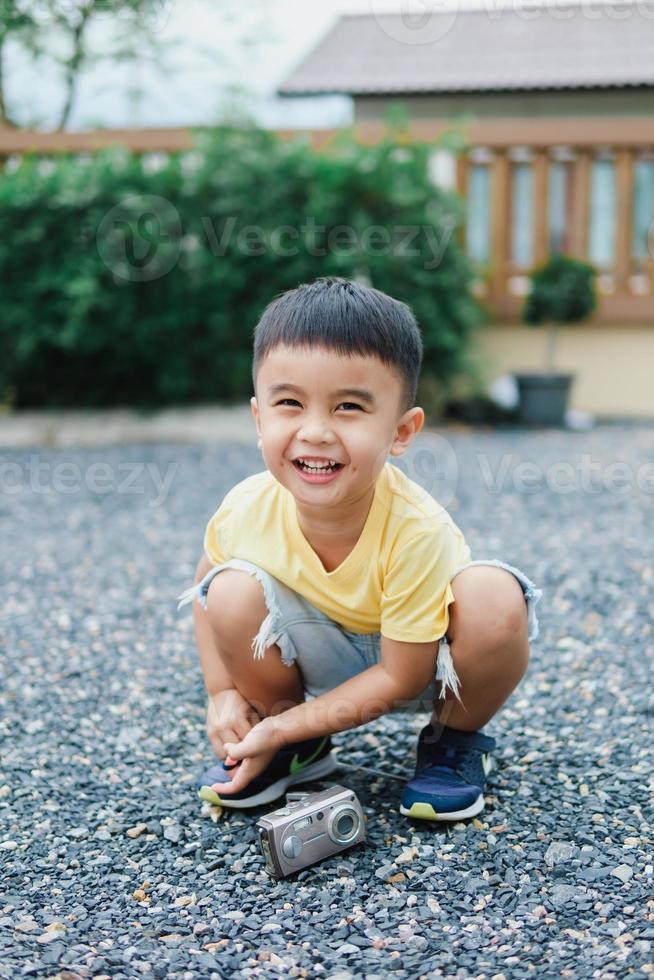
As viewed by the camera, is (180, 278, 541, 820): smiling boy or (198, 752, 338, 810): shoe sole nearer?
(180, 278, 541, 820): smiling boy

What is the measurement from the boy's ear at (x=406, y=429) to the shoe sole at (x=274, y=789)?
22.7 inches

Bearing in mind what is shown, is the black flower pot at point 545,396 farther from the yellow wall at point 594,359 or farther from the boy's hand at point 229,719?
the boy's hand at point 229,719

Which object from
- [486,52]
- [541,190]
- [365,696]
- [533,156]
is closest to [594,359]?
[541,190]

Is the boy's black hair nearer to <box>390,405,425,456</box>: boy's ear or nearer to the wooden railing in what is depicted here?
<box>390,405,425,456</box>: boy's ear

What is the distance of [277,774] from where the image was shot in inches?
67.4

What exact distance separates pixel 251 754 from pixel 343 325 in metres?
0.65

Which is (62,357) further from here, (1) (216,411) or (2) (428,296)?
(2) (428,296)

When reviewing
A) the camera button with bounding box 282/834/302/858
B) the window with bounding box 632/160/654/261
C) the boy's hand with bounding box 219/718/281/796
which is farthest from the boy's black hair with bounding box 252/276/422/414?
the window with bounding box 632/160/654/261

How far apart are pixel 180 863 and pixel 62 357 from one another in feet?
15.5

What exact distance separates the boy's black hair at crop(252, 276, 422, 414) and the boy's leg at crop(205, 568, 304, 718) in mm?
338

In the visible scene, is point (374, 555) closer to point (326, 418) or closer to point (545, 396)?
point (326, 418)

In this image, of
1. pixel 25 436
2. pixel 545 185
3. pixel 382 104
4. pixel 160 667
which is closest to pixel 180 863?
pixel 160 667

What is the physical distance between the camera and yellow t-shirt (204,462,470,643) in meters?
1.53

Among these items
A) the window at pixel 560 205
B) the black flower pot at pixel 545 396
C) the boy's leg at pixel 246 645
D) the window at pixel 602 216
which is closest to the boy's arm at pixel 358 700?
the boy's leg at pixel 246 645
